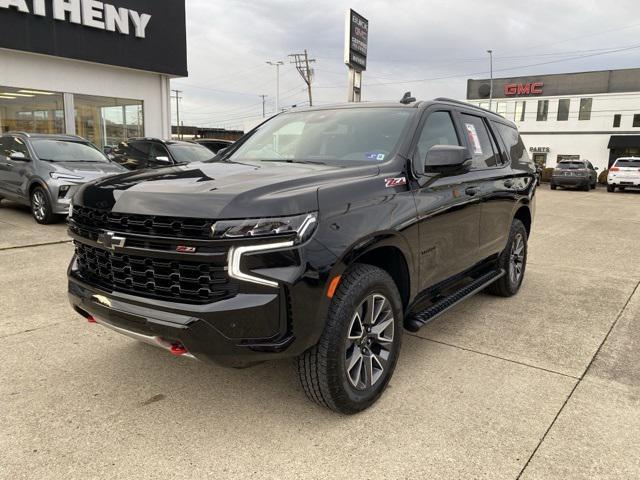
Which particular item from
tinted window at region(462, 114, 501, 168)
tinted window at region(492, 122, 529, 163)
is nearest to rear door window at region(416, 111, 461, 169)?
tinted window at region(462, 114, 501, 168)

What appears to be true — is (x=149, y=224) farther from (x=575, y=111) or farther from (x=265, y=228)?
(x=575, y=111)

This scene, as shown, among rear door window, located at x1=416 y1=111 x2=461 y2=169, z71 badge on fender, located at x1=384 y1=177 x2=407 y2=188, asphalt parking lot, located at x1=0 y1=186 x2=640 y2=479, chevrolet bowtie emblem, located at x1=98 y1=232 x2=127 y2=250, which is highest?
rear door window, located at x1=416 y1=111 x2=461 y2=169

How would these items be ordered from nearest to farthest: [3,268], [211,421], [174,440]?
1. [174,440]
2. [211,421]
3. [3,268]

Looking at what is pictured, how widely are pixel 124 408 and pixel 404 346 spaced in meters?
2.06

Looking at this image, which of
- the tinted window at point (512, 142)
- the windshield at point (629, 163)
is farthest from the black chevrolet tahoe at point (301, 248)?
the windshield at point (629, 163)

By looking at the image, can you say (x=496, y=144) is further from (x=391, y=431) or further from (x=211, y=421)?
(x=211, y=421)

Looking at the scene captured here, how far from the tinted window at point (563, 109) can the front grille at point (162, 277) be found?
166 feet

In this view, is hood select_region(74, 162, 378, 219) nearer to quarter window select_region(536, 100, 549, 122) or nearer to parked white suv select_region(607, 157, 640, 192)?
parked white suv select_region(607, 157, 640, 192)

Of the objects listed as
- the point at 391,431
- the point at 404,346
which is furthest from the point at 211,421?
the point at 404,346

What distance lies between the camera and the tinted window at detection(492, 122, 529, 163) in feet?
17.2

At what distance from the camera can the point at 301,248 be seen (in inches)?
97.0

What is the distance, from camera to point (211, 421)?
289cm

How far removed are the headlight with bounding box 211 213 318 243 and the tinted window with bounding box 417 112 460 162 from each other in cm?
142

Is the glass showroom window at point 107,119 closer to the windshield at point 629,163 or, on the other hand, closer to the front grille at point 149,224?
the front grille at point 149,224
